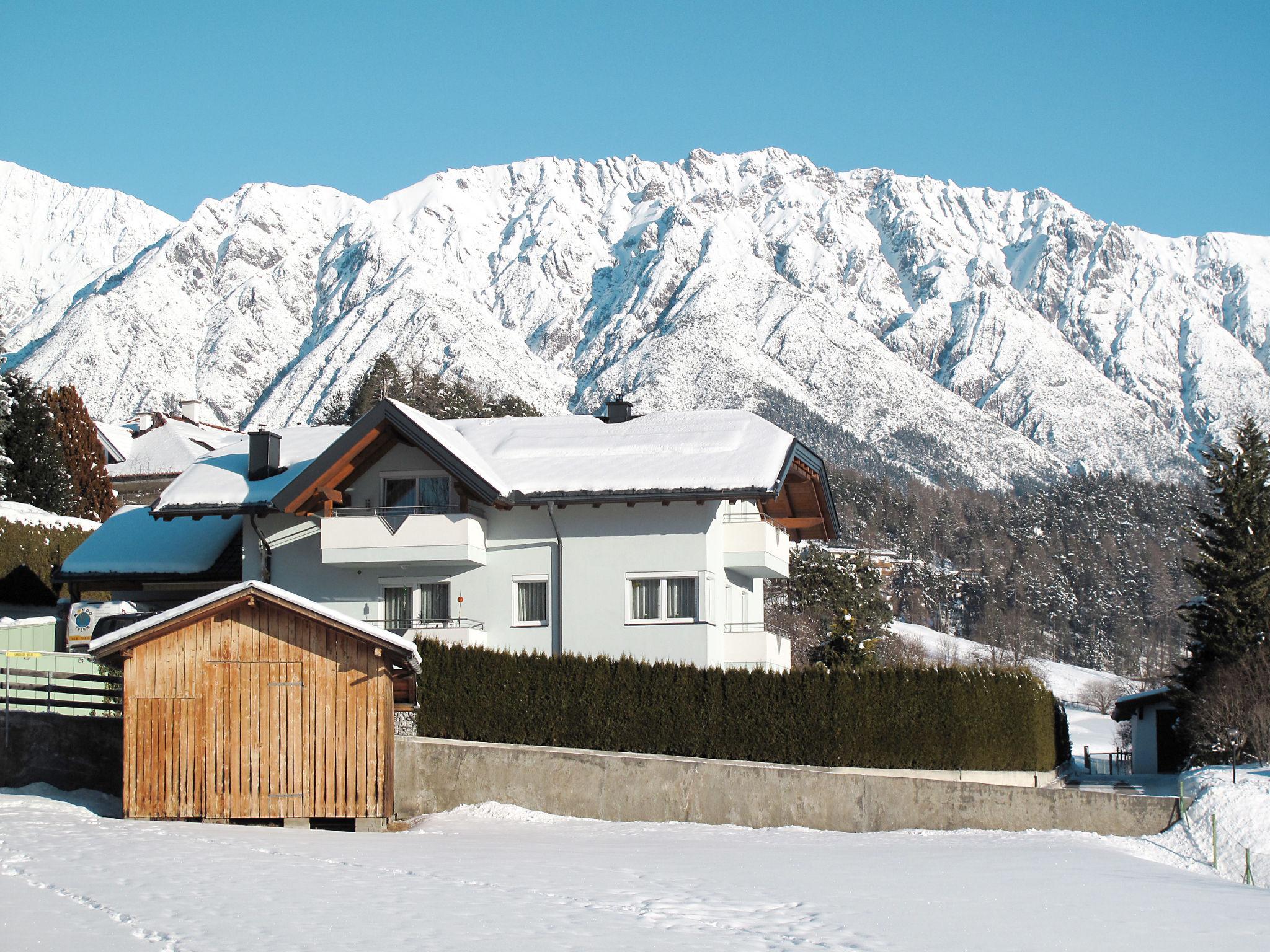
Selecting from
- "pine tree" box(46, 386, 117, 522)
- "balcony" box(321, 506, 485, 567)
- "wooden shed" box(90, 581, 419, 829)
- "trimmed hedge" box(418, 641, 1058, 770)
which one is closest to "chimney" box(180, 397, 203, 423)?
"pine tree" box(46, 386, 117, 522)

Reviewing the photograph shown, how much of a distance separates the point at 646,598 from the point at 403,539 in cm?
585

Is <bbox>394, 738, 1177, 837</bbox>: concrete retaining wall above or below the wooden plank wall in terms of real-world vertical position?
below

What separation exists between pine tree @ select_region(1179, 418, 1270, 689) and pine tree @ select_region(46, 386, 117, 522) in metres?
45.8

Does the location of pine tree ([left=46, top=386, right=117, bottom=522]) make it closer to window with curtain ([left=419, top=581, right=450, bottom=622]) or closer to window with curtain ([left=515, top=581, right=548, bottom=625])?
window with curtain ([left=419, top=581, right=450, bottom=622])

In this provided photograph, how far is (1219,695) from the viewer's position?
138 feet

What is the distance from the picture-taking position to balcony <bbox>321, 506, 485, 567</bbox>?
34.0 metres

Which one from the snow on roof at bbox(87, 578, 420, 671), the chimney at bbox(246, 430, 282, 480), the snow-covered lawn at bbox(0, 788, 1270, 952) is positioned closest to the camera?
the snow-covered lawn at bbox(0, 788, 1270, 952)

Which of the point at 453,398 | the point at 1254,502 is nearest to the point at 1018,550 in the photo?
the point at 453,398

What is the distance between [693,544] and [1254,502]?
884 inches

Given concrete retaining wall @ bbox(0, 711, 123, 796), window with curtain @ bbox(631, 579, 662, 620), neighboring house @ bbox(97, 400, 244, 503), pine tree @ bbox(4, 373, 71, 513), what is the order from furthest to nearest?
neighboring house @ bbox(97, 400, 244, 503) → pine tree @ bbox(4, 373, 71, 513) → window with curtain @ bbox(631, 579, 662, 620) → concrete retaining wall @ bbox(0, 711, 123, 796)

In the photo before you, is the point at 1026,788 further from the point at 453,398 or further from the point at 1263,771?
the point at 453,398

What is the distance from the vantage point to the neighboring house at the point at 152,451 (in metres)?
76.1

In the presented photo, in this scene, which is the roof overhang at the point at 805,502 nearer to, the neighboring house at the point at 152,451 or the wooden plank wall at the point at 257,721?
the wooden plank wall at the point at 257,721

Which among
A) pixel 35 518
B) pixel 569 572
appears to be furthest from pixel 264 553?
pixel 35 518
